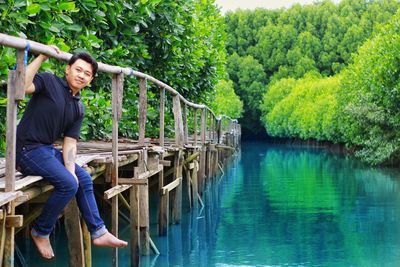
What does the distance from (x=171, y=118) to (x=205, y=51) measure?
3288 millimetres

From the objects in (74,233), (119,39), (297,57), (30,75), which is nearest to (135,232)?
(74,233)

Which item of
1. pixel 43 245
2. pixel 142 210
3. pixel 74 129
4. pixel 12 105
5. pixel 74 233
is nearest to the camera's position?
pixel 12 105

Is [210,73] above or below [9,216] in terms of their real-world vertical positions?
above

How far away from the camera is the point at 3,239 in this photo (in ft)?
18.0

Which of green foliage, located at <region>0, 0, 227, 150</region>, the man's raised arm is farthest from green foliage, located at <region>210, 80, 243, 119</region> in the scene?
the man's raised arm

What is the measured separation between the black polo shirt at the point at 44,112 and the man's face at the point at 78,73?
0.20 feet

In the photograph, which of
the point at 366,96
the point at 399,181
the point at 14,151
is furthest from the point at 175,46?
the point at 366,96

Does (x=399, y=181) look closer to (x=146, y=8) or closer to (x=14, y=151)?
(x=146, y=8)

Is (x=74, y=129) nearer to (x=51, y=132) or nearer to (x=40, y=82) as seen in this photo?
(x=51, y=132)

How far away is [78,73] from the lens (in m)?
6.11

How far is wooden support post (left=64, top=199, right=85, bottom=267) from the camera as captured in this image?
7328mm

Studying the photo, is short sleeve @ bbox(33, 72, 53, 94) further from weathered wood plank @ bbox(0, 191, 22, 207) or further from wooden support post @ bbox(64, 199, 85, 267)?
wooden support post @ bbox(64, 199, 85, 267)

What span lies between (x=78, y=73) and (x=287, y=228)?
974 centimetres

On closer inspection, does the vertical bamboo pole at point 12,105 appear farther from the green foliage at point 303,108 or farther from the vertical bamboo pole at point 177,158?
the green foliage at point 303,108
